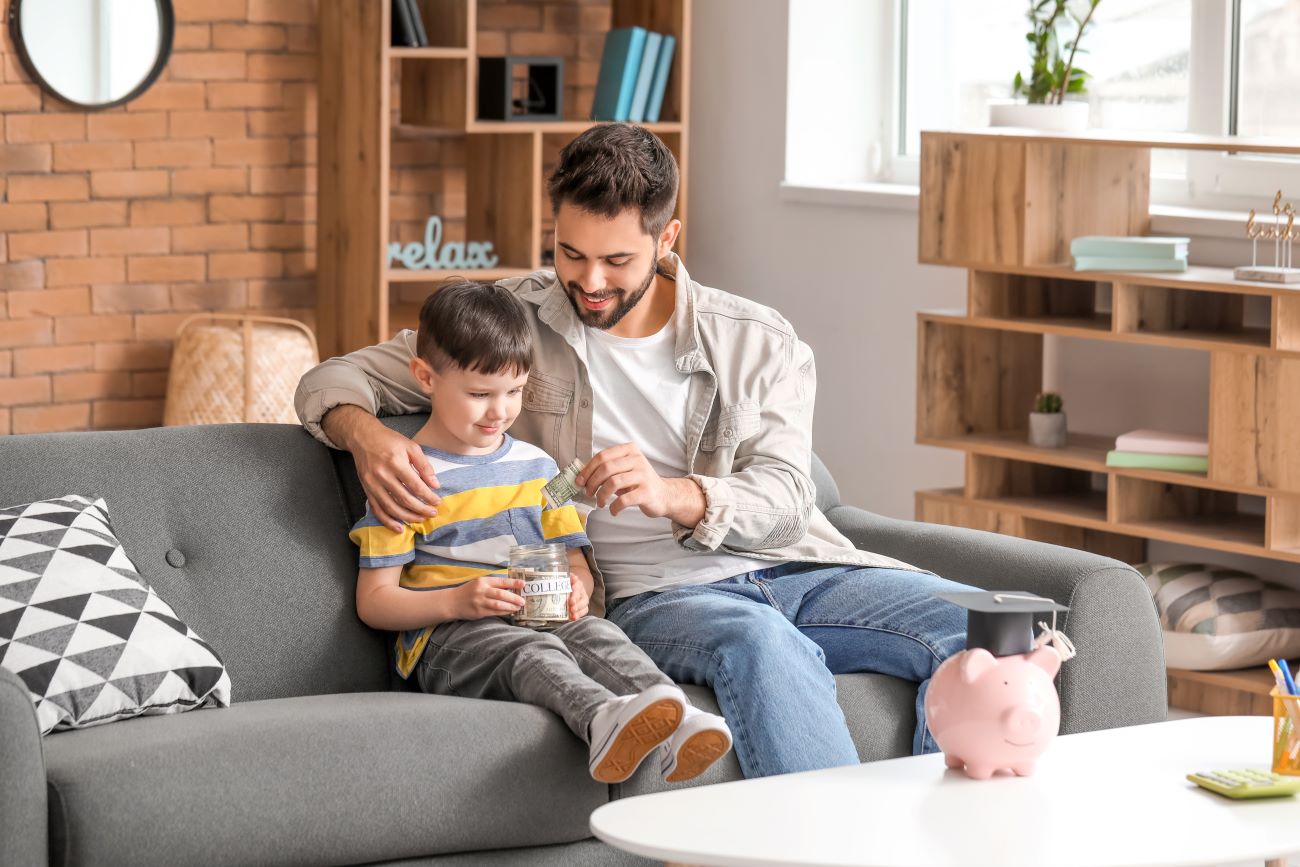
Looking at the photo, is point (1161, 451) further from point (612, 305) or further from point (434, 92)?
point (434, 92)

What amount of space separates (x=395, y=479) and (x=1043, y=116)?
7.23ft

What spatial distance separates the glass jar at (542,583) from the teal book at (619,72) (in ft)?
8.77

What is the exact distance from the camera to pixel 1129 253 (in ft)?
12.1

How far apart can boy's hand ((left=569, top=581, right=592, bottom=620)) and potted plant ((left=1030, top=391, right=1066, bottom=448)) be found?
1.77 m

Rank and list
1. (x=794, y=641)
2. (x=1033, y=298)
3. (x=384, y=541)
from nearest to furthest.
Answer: (x=794, y=641) < (x=384, y=541) < (x=1033, y=298)

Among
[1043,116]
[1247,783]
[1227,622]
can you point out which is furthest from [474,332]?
[1043,116]

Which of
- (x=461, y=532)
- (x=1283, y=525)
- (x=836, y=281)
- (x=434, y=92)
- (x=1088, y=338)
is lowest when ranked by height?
(x=1283, y=525)

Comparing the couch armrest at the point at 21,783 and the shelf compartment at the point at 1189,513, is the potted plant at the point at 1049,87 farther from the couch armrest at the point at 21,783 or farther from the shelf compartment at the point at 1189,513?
the couch armrest at the point at 21,783

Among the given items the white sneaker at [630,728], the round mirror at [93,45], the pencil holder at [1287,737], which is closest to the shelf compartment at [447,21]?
the round mirror at [93,45]

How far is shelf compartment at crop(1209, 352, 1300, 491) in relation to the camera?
3.39 metres

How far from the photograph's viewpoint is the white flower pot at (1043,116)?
4.10m

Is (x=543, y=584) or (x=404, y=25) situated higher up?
(x=404, y=25)

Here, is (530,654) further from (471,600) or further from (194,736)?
(194,736)

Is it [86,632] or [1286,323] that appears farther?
[1286,323]
